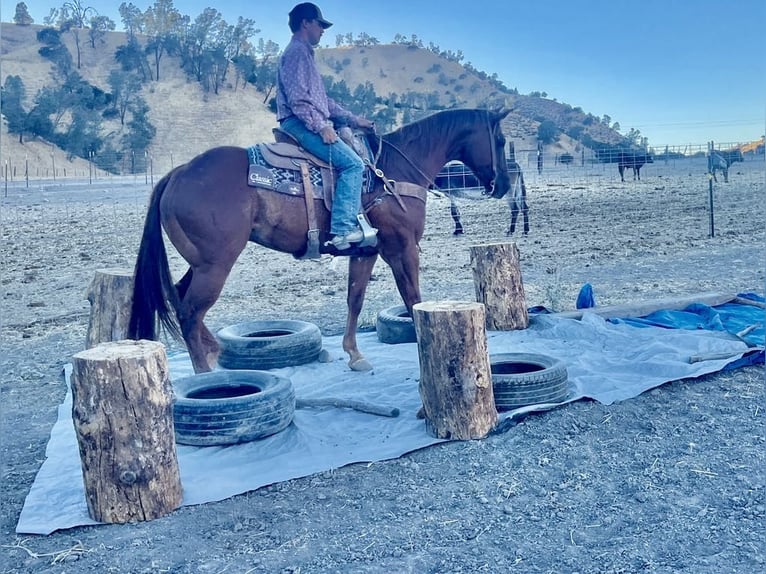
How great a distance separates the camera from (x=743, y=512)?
319 cm

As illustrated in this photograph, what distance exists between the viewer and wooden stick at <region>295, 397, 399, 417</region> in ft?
15.1

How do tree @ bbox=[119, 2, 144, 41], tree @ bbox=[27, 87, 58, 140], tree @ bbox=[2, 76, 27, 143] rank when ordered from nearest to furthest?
tree @ bbox=[2, 76, 27, 143] < tree @ bbox=[27, 87, 58, 140] < tree @ bbox=[119, 2, 144, 41]

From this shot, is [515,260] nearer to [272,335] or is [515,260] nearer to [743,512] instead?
[272,335]

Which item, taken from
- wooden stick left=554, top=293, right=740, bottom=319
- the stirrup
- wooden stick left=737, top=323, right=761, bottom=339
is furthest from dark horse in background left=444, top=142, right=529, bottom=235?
the stirrup

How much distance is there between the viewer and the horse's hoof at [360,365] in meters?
5.68

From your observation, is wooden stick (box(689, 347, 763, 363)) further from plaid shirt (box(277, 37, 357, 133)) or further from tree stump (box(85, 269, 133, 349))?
tree stump (box(85, 269, 133, 349))

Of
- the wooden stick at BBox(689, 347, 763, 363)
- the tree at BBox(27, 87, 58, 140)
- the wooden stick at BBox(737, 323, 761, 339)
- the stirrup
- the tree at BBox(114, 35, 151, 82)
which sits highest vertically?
the tree at BBox(114, 35, 151, 82)

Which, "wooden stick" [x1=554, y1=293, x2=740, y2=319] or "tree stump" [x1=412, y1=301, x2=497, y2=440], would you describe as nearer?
"tree stump" [x1=412, y1=301, x2=497, y2=440]

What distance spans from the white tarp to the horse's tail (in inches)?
31.4

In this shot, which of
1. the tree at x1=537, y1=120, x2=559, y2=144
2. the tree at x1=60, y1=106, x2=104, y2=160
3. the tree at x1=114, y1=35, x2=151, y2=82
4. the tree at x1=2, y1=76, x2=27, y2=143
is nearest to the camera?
the tree at x1=2, y1=76, x2=27, y2=143

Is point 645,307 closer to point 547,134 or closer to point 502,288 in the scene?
point 502,288

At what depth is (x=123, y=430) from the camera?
318 cm

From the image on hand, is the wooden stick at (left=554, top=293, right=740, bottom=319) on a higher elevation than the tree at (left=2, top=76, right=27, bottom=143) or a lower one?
lower

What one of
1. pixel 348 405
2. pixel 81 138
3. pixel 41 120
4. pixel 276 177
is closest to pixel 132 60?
pixel 41 120
